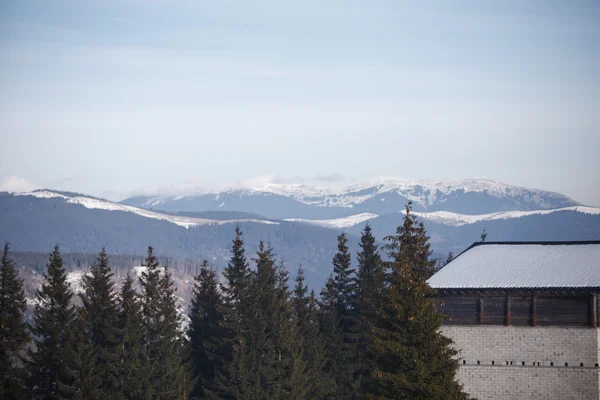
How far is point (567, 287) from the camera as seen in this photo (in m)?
48.6

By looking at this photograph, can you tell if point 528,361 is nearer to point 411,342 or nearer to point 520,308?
point 520,308

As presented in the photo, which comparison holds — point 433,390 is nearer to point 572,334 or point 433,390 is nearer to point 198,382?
point 572,334

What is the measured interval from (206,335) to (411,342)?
31.3 metres

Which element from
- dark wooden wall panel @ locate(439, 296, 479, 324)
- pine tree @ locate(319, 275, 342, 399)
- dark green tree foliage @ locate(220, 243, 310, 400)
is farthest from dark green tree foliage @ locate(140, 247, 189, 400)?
dark wooden wall panel @ locate(439, 296, 479, 324)

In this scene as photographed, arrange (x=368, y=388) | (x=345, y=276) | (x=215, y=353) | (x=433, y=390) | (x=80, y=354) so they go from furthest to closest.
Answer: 1. (x=345, y=276)
2. (x=215, y=353)
3. (x=80, y=354)
4. (x=368, y=388)
5. (x=433, y=390)

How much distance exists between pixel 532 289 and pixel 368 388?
35.6 ft

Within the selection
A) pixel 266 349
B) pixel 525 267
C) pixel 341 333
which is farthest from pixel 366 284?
pixel 525 267

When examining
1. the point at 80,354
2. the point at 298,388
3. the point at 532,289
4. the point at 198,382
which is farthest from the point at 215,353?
the point at 532,289

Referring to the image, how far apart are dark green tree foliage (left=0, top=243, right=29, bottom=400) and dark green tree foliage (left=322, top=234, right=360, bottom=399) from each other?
81.6ft

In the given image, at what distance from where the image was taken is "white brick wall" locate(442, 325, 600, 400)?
48.8 meters

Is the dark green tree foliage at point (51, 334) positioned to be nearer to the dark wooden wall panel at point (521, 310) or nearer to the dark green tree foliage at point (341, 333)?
the dark green tree foliage at point (341, 333)

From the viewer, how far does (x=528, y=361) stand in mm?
49750

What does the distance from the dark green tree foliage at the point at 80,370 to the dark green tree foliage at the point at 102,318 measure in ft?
5.77

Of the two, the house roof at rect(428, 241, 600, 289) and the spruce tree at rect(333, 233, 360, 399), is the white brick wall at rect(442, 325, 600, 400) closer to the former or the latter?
the house roof at rect(428, 241, 600, 289)
